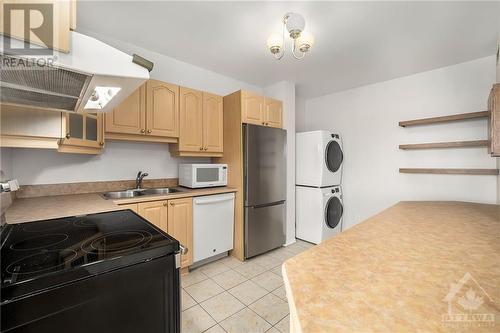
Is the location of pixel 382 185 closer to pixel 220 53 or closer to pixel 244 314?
pixel 244 314

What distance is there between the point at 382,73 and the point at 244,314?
10.8 feet

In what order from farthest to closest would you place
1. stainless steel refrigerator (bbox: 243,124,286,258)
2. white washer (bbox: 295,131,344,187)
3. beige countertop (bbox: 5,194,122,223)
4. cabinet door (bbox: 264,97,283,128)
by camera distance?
white washer (bbox: 295,131,344,187) < cabinet door (bbox: 264,97,283,128) < stainless steel refrigerator (bbox: 243,124,286,258) < beige countertop (bbox: 5,194,122,223)

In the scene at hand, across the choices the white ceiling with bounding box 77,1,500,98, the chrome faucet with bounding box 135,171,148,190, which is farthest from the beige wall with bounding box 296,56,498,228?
the chrome faucet with bounding box 135,171,148,190

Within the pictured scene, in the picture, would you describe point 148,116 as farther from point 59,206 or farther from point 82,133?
point 59,206

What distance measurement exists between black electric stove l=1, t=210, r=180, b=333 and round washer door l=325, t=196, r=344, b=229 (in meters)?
2.71

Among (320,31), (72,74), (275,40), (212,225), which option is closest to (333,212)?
(212,225)

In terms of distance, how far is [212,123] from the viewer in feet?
9.10

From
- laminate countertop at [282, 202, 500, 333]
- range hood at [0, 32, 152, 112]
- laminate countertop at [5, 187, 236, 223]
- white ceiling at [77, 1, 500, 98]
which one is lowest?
laminate countertop at [282, 202, 500, 333]

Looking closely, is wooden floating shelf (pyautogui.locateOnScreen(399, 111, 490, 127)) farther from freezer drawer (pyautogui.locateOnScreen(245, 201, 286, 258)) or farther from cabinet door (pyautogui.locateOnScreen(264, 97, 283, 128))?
freezer drawer (pyautogui.locateOnScreen(245, 201, 286, 258))

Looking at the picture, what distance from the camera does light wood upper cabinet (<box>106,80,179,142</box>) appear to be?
82.7 inches

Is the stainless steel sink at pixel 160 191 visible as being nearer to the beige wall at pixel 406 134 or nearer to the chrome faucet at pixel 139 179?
the chrome faucet at pixel 139 179

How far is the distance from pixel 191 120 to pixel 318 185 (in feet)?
6.49

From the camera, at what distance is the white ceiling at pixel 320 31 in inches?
67.2

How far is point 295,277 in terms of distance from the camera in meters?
0.66
